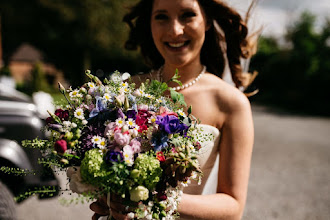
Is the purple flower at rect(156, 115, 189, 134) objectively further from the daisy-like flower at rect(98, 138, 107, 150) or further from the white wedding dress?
the white wedding dress

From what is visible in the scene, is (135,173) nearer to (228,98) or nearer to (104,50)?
(228,98)

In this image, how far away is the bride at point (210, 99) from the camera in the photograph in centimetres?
173

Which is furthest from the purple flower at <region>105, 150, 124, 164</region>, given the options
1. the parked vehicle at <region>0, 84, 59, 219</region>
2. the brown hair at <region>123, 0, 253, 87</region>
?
the parked vehicle at <region>0, 84, 59, 219</region>

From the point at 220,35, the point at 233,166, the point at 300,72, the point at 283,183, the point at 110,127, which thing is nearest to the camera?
the point at 110,127

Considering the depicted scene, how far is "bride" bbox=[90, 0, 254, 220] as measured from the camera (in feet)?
5.68

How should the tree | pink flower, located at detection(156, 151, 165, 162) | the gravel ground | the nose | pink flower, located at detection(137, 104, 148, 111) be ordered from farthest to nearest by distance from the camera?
the tree, the gravel ground, the nose, pink flower, located at detection(137, 104, 148, 111), pink flower, located at detection(156, 151, 165, 162)

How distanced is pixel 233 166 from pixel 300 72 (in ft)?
61.2

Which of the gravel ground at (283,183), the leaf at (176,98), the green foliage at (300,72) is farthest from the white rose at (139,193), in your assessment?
the green foliage at (300,72)

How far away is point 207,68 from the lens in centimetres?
244

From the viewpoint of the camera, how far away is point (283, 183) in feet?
20.7

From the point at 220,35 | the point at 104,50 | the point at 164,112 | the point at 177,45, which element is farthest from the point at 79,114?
the point at 104,50

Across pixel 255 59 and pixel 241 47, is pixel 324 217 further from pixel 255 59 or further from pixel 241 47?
pixel 255 59

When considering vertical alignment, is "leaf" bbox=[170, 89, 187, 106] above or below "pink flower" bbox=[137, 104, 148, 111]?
above

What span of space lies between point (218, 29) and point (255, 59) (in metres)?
22.0
